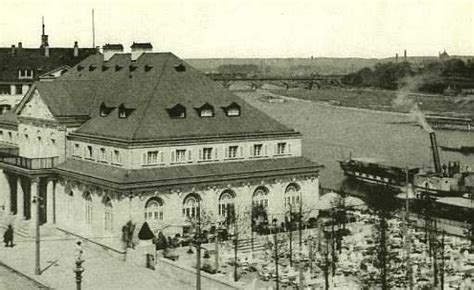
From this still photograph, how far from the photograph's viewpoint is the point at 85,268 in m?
39.3

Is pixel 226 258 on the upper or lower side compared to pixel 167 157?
lower

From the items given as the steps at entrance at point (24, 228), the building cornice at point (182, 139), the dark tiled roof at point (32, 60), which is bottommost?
the steps at entrance at point (24, 228)

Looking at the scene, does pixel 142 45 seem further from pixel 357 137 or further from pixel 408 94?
pixel 357 137

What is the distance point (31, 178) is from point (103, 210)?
25.0ft

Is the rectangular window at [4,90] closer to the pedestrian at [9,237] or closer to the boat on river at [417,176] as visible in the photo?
the boat on river at [417,176]

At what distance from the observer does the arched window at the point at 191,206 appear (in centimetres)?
4525

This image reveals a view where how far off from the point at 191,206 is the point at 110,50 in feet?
61.3

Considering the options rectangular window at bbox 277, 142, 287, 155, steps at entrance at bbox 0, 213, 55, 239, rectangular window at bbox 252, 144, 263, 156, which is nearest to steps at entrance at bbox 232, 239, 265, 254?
rectangular window at bbox 252, 144, 263, 156

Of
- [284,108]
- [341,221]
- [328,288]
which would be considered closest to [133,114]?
[341,221]

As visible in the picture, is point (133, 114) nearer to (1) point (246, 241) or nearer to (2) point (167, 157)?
(2) point (167, 157)

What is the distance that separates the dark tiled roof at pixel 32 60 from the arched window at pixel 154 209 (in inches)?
1642

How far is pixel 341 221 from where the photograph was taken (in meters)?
47.3

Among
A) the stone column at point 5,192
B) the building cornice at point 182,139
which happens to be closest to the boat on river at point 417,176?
the building cornice at point 182,139

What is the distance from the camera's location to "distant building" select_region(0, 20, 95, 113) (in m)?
81.4
